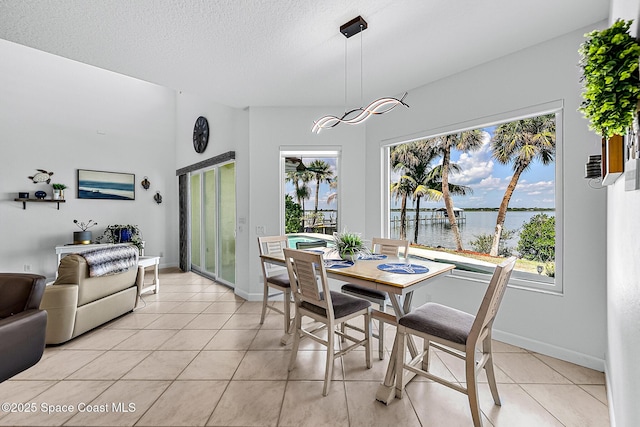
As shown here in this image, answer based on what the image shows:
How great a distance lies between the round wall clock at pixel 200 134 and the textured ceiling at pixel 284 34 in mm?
1931

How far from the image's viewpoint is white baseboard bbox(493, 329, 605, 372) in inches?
82.9

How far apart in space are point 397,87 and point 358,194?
1435mm

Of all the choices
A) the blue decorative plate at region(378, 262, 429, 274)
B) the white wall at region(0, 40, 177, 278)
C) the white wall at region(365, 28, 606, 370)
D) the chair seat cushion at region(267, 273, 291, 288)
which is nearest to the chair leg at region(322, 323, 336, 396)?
the blue decorative plate at region(378, 262, 429, 274)

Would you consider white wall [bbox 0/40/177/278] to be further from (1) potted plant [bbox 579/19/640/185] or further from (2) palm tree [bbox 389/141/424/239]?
(1) potted plant [bbox 579/19/640/185]

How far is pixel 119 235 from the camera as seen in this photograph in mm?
5020

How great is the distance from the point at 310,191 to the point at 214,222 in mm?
2114

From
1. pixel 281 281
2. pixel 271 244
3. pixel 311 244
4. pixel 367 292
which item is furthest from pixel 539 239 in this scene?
pixel 271 244

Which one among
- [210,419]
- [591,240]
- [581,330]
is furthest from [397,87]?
[210,419]

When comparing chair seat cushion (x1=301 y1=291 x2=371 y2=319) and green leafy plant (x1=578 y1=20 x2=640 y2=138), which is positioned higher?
green leafy plant (x1=578 y1=20 x2=640 y2=138)

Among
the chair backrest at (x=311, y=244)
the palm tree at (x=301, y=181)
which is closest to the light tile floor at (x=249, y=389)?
the chair backrest at (x=311, y=244)

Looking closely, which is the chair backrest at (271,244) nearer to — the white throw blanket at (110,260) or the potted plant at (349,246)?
the potted plant at (349,246)

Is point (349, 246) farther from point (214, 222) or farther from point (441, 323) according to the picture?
point (214, 222)

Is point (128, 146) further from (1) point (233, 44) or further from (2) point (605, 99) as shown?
(2) point (605, 99)

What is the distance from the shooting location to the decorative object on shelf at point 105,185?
4934mm
